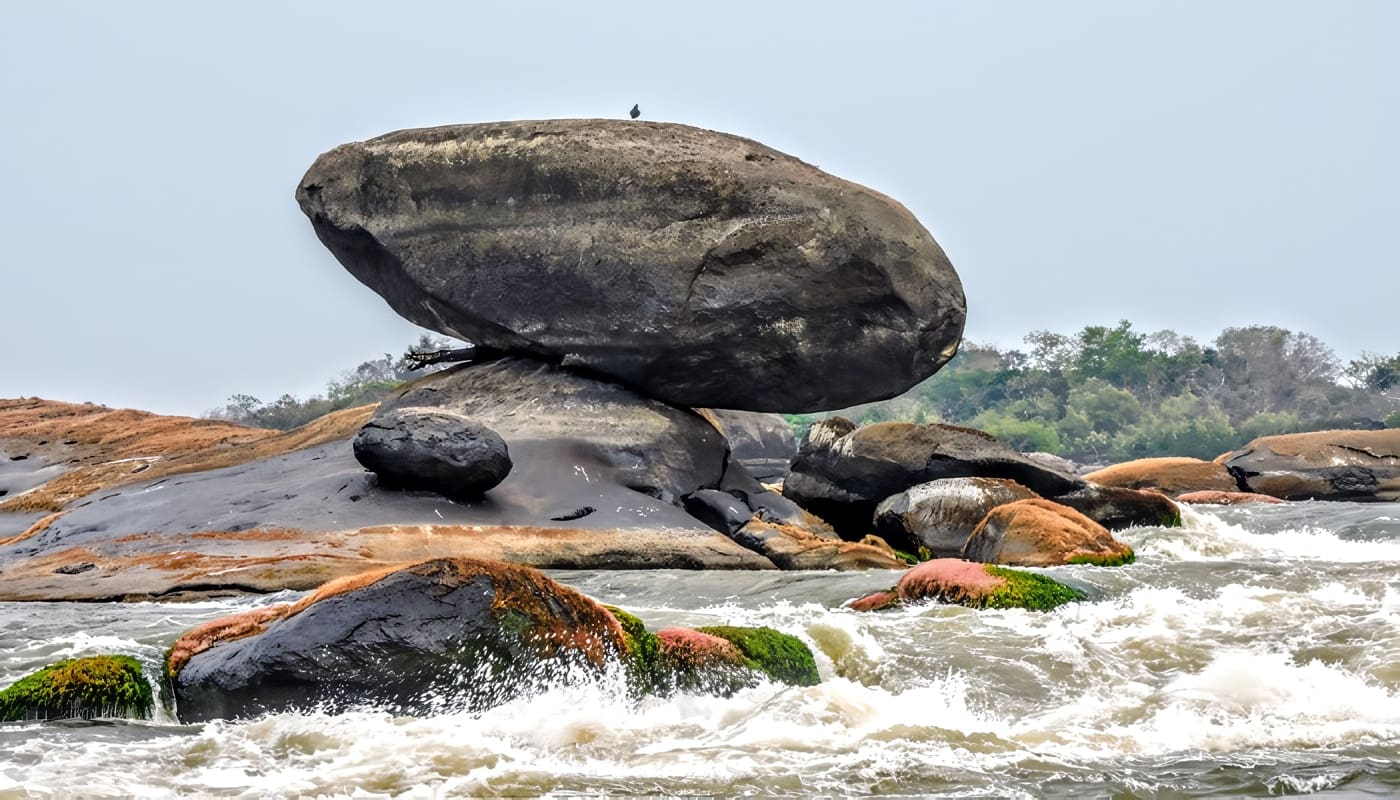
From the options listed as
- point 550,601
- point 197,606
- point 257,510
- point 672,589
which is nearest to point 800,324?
point 672,589

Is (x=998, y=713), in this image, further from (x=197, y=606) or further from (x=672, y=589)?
(x=197, y=606)

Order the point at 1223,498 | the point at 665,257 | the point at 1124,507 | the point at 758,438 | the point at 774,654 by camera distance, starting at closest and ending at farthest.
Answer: the point at 774,654 < the point at 665,257 < the point at 1124,507 < the point at 1223,498 < the point at 758,438

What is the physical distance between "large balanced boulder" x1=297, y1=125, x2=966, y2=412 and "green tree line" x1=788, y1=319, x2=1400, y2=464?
44940mm

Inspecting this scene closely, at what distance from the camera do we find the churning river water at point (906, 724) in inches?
273

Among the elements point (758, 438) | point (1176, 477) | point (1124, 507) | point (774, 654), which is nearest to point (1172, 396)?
point (758, 438)

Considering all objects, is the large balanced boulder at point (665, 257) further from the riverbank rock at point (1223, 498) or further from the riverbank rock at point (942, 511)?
the riverbank rock at point (1223, 498)

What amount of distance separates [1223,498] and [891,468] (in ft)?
32.0

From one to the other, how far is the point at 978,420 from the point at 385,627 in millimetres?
66487

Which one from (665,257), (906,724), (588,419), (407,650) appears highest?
(665,257)

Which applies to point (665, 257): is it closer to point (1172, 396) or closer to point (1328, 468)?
point (1328, 468)

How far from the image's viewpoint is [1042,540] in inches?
597

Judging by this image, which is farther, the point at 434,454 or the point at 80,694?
the point at 434,454

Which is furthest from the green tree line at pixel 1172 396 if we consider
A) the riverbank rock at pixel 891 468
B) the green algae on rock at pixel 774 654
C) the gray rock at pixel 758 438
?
the green algae on rock at pixel 774 654

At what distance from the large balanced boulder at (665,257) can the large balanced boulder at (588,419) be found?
0.39 m
